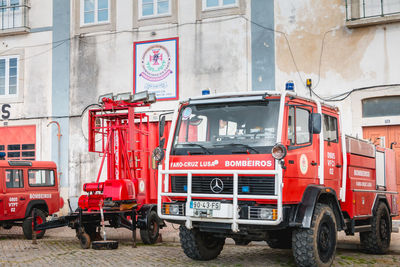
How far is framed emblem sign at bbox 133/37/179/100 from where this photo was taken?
16.9 metres

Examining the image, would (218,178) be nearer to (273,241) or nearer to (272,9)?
(273,241)

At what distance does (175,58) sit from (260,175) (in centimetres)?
993

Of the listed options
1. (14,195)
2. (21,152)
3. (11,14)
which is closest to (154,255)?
(14,195)

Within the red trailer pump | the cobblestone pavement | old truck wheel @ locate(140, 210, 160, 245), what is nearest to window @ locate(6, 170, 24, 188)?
the cobblestone pavement

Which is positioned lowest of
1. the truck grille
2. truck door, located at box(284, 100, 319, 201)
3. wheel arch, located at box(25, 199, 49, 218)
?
wheel arch, located at box(25, 199, 49, 218)

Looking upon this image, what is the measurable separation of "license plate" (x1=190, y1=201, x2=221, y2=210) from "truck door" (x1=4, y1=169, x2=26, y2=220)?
20.7 ft

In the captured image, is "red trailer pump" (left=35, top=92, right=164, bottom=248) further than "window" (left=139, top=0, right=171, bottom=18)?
No

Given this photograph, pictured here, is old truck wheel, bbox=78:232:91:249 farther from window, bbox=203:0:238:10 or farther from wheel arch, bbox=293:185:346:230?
window, bbox=203:0:238:10

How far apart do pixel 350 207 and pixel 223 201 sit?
98.5 inches

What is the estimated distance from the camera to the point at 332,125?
8.97m

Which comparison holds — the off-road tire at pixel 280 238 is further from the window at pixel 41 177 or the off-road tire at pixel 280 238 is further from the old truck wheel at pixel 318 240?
the window at pixel 41 177

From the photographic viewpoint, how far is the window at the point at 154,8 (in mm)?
17297

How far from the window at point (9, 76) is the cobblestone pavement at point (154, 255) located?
7821 mm

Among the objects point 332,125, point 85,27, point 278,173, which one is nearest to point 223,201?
point 278,173
